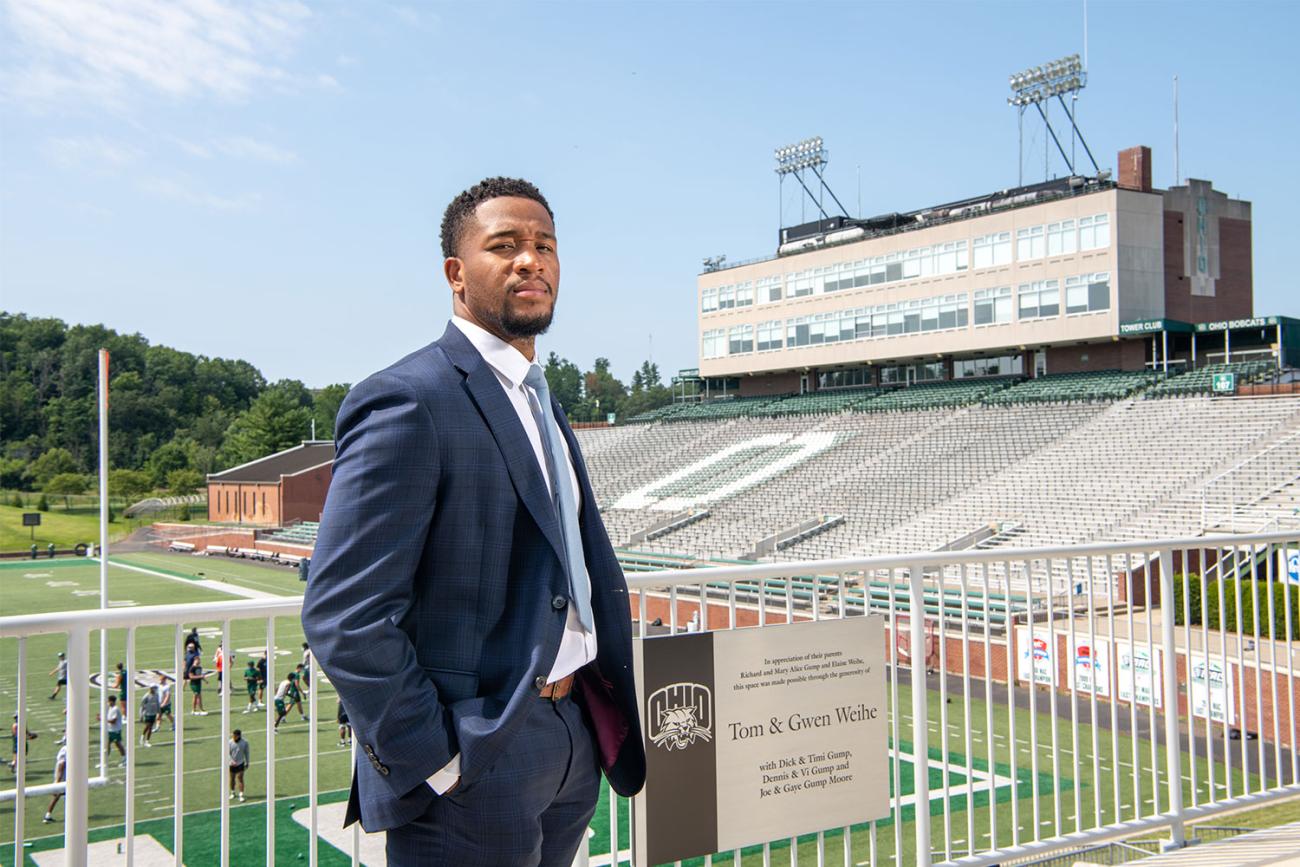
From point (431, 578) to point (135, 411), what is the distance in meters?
109

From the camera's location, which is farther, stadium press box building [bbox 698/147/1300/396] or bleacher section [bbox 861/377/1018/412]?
bleacher section [bbox 861/377/1018/412]

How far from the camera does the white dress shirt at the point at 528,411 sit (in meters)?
2.26

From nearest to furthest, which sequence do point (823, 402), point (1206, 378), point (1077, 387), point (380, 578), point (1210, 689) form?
point (380, 578)
point (1210, 689)
point (1206, 378)
point (1077, 387)
point (823, 402)

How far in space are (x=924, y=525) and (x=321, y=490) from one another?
4644 centimetres

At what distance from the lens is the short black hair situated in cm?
242

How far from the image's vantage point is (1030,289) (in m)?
42.3

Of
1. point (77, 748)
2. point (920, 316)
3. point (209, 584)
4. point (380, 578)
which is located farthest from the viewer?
point (920, 316)

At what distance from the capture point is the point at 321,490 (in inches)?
2680

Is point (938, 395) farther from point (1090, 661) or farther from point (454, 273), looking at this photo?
point (454, 273)

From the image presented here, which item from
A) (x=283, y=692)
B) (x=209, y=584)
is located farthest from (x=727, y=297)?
(x=283, y=692)

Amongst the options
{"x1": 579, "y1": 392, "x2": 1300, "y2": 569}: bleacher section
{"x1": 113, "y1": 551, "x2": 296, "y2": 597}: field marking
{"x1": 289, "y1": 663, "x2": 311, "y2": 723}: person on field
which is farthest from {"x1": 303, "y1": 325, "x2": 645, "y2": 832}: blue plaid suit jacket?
{"x1": 113, "y1": 551, "x2": 296, "y2": 597}: field marking

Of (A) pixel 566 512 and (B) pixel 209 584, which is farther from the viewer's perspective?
(B) pixel 209 584

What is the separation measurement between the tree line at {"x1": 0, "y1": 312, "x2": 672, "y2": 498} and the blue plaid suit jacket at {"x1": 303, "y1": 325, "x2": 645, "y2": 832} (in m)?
85.4

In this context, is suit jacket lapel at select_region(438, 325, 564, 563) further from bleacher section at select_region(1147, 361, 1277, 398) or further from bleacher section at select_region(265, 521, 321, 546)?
bleacher section at select_region(265, 521, 321, 546)
